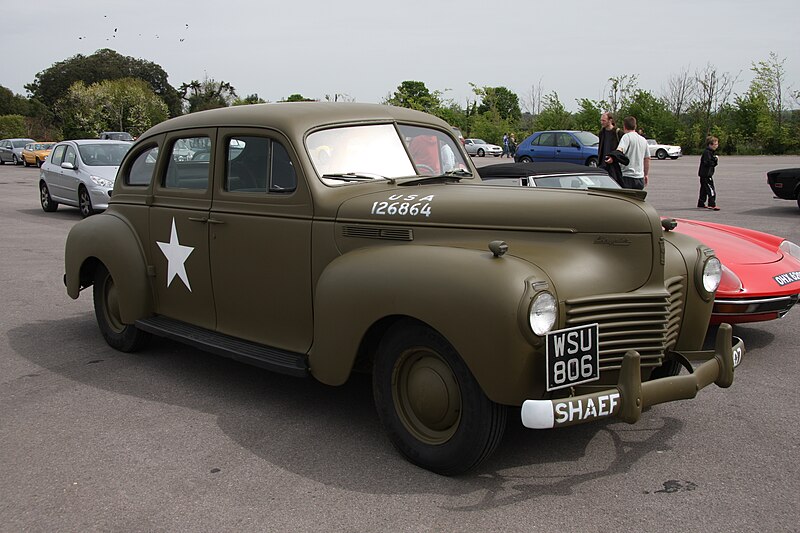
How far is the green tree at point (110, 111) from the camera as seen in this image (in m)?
51.1

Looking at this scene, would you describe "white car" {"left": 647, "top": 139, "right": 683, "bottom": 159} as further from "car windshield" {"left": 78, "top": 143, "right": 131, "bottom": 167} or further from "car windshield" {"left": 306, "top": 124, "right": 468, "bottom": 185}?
"car windshield" {"left": 306, "top": 124, "right": 468, "bottom": 185}

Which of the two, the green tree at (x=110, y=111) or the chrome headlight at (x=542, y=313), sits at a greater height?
the green tree at (x=110, y=111)

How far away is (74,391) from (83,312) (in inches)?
99.6

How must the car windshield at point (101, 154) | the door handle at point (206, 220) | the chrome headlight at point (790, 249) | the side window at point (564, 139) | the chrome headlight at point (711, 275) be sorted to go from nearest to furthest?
the chrome headlight at point (711, 275) < the door handle at point (206, 220) < the chrome headlight at point (790, 249) < the car windshield at point (101, 154) < the side window at point (564, 139)

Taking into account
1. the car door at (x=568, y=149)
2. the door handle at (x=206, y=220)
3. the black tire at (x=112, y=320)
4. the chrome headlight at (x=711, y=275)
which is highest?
the car door at (x=568, y=149)

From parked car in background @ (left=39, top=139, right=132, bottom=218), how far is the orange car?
2324 centimetres

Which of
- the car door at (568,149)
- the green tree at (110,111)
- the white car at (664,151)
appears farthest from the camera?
the green tree at (110,111)

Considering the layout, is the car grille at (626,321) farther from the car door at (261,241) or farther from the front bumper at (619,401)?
the car door at (261,241)

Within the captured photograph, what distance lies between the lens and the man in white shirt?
37.3 ft

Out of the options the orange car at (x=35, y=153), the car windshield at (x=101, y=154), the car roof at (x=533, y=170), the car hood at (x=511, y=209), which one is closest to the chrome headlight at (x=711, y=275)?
the car hood at (x=511, y=209)

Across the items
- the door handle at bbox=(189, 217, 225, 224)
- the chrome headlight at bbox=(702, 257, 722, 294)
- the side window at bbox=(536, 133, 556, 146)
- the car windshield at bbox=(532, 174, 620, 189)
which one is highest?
the side window at bbox=(536, 133, 556, 146)

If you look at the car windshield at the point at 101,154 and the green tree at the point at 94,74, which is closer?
the car windshield at the point at 101,154

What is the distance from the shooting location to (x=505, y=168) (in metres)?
8.98

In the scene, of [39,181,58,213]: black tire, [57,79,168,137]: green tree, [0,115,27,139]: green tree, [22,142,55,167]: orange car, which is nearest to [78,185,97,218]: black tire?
[39,181,58,213]: black tire
